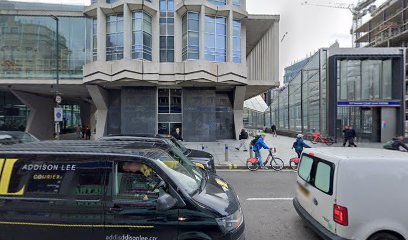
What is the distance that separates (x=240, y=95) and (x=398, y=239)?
24145mm

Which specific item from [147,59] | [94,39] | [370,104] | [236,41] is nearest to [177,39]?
[147,59]

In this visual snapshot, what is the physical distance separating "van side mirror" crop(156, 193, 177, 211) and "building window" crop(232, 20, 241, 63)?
2335cm

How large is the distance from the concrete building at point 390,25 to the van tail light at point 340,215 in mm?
55348

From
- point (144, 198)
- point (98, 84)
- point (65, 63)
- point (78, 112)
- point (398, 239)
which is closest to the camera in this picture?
point (144, 198)

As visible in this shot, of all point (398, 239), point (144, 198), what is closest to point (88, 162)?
point (144, 198)

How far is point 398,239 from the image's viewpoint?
3686 millimetres

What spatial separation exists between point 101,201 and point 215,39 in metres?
22.7

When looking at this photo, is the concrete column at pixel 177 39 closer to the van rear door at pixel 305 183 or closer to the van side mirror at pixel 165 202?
the van rear door at pixel 305 183

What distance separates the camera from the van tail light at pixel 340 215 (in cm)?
366

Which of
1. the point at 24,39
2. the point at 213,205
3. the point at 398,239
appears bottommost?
the point at 398,239

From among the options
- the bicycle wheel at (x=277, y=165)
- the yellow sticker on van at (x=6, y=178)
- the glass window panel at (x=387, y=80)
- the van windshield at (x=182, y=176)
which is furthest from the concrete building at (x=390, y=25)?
the yellow sticker on van at (x=6, y=178)

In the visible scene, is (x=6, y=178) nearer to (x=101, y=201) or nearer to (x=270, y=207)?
(x=101, y=201)

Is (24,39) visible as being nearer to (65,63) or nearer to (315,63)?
(65,63)

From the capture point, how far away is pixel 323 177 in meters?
4.18
